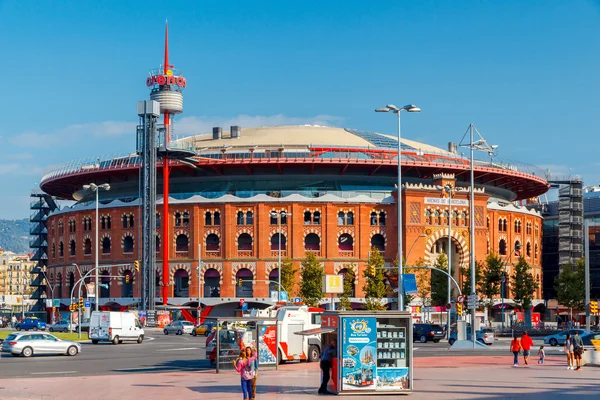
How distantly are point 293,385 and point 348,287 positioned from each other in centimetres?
7185

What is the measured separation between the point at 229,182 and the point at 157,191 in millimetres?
9489

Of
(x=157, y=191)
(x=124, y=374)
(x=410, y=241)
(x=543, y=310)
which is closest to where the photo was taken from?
(x=124, y=374)

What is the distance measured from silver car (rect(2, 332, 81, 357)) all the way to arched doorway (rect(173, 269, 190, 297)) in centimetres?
6009

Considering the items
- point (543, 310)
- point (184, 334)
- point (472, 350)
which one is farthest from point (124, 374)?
point (543, 310)

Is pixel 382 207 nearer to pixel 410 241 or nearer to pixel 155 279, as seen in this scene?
pixel 410 241

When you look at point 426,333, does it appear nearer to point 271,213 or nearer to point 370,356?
point 271,213

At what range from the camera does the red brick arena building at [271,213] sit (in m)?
111

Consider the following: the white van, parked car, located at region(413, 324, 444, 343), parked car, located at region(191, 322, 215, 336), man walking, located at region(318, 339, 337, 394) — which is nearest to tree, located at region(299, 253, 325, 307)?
parked car, located at region(191, 322, 215, 336)

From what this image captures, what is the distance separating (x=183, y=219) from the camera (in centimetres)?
11325

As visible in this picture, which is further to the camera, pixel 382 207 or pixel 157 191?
pixel 157 191

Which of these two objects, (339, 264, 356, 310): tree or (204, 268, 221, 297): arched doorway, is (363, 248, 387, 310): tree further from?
(204, 268, 221, 297): arched doorway

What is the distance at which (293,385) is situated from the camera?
109 ft

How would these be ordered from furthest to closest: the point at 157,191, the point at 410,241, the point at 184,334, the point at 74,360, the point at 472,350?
the point at 157,191 < the point at 410,241 < the point at 184,334 < the point at 472,350 < the point at 74,360

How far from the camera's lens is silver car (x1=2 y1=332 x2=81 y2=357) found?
5225cm
